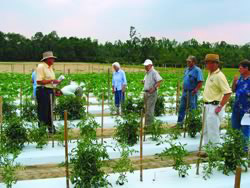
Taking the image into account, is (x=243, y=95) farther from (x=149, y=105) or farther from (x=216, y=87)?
(x=149, y=105)

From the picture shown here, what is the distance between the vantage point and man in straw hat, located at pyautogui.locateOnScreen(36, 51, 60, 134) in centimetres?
570

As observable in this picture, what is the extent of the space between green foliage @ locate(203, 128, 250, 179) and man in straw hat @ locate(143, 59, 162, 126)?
2285 mm

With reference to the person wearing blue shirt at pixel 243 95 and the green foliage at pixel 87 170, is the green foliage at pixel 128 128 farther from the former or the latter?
the green foliage at pixel 87 170

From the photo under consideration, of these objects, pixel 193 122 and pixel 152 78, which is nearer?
pixel 193 122

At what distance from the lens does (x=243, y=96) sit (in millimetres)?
4812

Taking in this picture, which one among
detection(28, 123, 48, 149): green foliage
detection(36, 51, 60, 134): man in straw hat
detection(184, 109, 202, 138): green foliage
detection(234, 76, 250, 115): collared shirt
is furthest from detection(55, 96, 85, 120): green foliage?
detection(234, 76, 250, 115): collared shirt

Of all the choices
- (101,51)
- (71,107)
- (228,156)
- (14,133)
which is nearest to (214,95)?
(228,156)

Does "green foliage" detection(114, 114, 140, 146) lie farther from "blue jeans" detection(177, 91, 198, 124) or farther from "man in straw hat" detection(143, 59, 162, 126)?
"blue jeans" detection(177, 91, 198, 124)

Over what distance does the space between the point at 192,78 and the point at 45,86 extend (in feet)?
9.65

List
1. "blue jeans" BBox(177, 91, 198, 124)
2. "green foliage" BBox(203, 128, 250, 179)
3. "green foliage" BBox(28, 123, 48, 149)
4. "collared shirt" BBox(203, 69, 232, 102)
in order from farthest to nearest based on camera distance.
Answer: "blue jeans" BBox(177, 91, 198, 124)
"green foliage" BBox(28, 123, 48, 149)
"collared shirt" BBox(203, 69, 232, 102)
"green foliage" BBox(203, 128, 250, 179)

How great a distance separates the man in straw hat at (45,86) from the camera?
5.70 meters

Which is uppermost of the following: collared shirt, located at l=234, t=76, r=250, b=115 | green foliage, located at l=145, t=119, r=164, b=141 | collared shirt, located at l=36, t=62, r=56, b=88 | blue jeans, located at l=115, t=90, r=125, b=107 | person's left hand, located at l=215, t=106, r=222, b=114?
collared shirt, located at l=36, t=62, r=56, b=88

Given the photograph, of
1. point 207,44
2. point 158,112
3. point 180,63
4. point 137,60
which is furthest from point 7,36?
point 158,112

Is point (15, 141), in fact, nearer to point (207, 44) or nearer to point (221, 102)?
point (221, 102)
